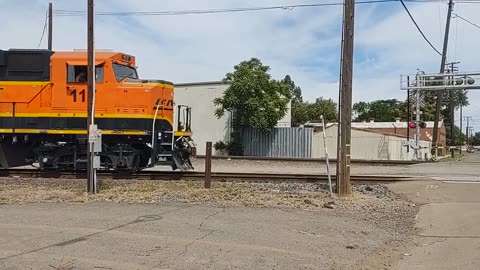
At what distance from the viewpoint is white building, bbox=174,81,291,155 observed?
4062 cm

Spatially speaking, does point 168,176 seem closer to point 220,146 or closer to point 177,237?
point 177,237

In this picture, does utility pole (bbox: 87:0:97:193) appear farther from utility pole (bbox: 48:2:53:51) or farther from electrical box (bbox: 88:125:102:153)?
utility pole (bbox: 48:2:53:51)

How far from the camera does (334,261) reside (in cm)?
710

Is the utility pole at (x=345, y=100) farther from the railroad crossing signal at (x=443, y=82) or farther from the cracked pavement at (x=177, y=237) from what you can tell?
the railroad crossing signal at (x=443, y=82)

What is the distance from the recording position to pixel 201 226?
8.92m

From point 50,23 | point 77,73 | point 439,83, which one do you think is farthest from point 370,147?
point 77,73

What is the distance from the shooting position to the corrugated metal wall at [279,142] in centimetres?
3731

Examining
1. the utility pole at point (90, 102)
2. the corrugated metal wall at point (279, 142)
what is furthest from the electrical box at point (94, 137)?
the corrugated metal wall at point (279, 142)

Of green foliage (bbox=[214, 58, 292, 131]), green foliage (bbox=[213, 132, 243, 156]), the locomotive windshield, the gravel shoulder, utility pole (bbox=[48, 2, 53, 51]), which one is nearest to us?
the gravel shoulder

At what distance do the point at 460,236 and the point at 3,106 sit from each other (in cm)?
1386

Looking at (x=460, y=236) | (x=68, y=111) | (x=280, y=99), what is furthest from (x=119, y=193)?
(x=280, y=99)

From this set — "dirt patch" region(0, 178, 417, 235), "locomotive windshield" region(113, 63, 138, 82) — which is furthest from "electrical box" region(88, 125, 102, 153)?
"locomotive windshield" region(113, 63, 138, 82)

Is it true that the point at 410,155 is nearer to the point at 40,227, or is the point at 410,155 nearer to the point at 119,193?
the point at 119,193

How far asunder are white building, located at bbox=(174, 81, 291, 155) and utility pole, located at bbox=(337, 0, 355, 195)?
27123 millimetres
